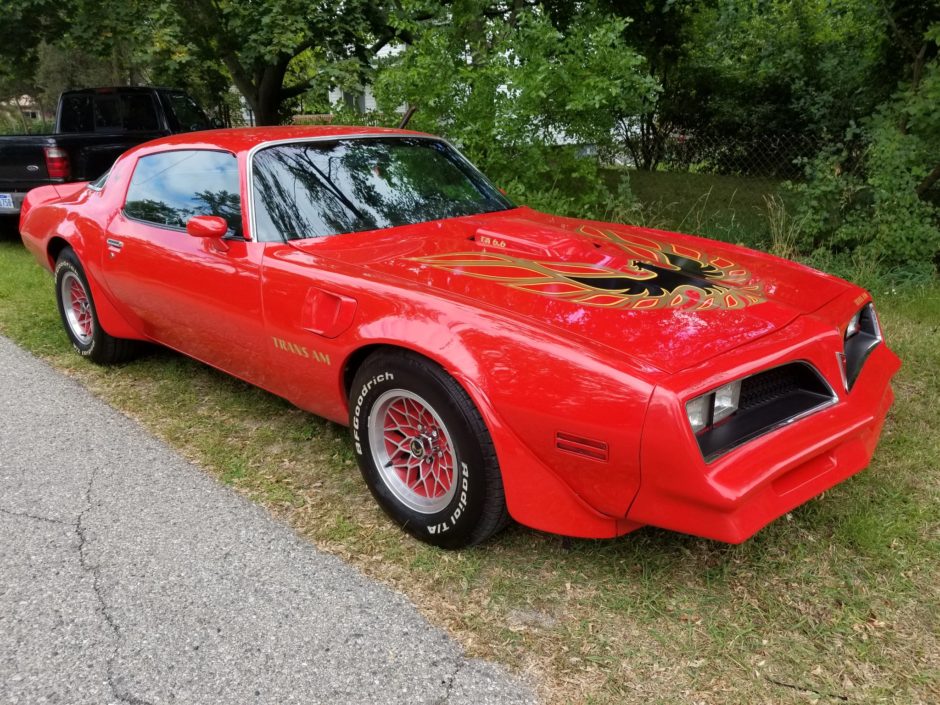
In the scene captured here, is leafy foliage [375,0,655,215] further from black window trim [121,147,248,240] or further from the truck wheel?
the truck wheel

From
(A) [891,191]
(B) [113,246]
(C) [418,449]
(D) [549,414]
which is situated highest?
(A) [891,191]

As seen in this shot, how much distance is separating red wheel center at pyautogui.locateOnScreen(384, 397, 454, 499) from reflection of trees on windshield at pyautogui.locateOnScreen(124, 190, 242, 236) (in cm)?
119

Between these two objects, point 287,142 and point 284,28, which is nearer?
point 287,142

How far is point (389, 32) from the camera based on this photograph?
29.2 ft

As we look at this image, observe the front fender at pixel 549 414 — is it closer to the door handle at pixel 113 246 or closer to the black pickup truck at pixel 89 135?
the door handle at pixel 113 246

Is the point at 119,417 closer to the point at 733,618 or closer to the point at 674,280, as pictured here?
the point at 674,280

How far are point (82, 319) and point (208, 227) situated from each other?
7.07 feet

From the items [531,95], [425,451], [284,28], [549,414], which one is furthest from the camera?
[284,28]

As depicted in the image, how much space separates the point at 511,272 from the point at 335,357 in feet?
2.43

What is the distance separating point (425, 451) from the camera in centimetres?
272

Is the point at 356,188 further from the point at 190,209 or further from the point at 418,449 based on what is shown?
the point at 418,449

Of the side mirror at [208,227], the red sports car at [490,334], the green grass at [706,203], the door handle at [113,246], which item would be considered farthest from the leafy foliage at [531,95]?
the side mirror at [208,227]

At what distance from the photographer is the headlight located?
7.20 ft

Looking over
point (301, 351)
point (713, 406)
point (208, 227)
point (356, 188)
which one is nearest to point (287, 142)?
point (356, 188)
